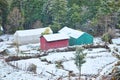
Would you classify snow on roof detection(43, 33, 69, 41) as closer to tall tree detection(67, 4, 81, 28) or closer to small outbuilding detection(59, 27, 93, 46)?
small outbuilding detection(59, 27, 93, 46)

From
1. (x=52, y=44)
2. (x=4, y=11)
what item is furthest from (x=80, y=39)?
(x=4, y=11)

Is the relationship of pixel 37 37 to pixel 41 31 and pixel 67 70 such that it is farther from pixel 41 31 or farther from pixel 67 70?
pixel 67 70

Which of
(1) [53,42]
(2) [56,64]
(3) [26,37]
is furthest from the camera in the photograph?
(3) [26,37]

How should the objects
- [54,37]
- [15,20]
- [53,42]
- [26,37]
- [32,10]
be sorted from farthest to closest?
[32,10], [15,20], [26,37], [54,37], [53,42]

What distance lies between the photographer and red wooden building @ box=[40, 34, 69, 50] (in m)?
37.9

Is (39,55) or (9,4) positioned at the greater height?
(9,4)

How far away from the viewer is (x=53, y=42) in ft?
126

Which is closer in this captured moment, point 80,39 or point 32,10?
point 80,39

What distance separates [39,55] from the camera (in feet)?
110

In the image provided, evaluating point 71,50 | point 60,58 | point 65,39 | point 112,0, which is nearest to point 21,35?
point 65,39

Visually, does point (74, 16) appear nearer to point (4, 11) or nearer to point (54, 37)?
point (54, 37)

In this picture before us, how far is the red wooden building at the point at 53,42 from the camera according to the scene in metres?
37.9

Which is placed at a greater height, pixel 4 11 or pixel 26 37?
pixel 4 11

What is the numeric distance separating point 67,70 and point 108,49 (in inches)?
397
